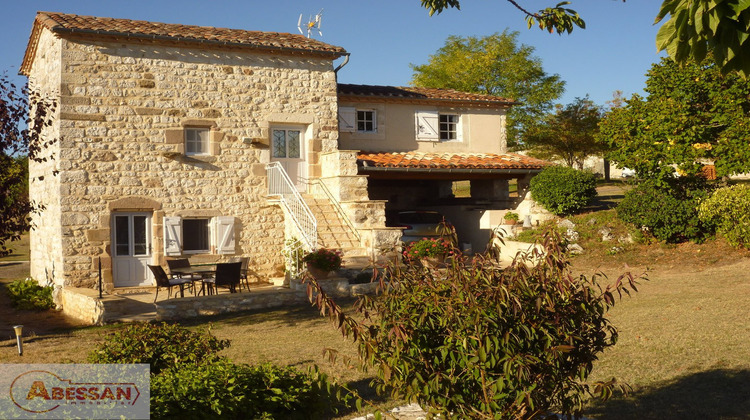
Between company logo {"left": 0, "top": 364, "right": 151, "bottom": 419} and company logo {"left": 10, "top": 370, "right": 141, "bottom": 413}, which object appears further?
company logo {"left": 10, "top": 370, "right": 141, "bottom": 413}

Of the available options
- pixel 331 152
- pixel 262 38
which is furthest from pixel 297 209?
pixel 262 38

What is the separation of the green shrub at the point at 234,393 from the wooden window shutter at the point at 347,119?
13244 mm

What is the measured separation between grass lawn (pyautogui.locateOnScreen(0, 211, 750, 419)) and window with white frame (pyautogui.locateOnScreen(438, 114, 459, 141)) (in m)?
6.74

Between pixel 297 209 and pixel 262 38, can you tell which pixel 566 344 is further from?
pixel 262 38

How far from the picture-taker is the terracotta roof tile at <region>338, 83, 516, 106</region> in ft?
60.4

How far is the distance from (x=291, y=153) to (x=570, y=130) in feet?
56.3

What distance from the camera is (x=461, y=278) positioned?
412 cm

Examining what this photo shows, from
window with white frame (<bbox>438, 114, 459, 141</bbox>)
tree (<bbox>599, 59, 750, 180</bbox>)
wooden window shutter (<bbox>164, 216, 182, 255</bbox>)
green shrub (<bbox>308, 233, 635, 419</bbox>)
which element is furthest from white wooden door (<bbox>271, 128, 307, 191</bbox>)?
green shrub (<bbox>308, 233, 635, 419</bbox>)

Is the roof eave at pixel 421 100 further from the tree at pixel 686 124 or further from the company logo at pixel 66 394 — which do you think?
the company logo at pixel 66 394

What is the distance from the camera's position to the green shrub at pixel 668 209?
1600 centimetres

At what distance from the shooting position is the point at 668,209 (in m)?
16.1

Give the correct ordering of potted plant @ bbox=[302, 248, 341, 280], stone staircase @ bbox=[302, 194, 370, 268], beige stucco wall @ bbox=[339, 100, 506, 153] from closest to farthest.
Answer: potted plant @ bbox=[302, 248, 341, 280] → stone staircase @ bbox=[302, 194, 370, 268] → beige stucco wall @ bbox=[339, 100, 506, 153]

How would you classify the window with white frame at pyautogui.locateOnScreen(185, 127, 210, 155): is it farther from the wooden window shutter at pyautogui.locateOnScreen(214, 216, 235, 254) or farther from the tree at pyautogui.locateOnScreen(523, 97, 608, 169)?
the tree at pyautogui.locateOnScreen(523, 97, 608, 169)

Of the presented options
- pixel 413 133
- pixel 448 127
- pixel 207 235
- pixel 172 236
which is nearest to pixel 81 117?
pixel 172 236
